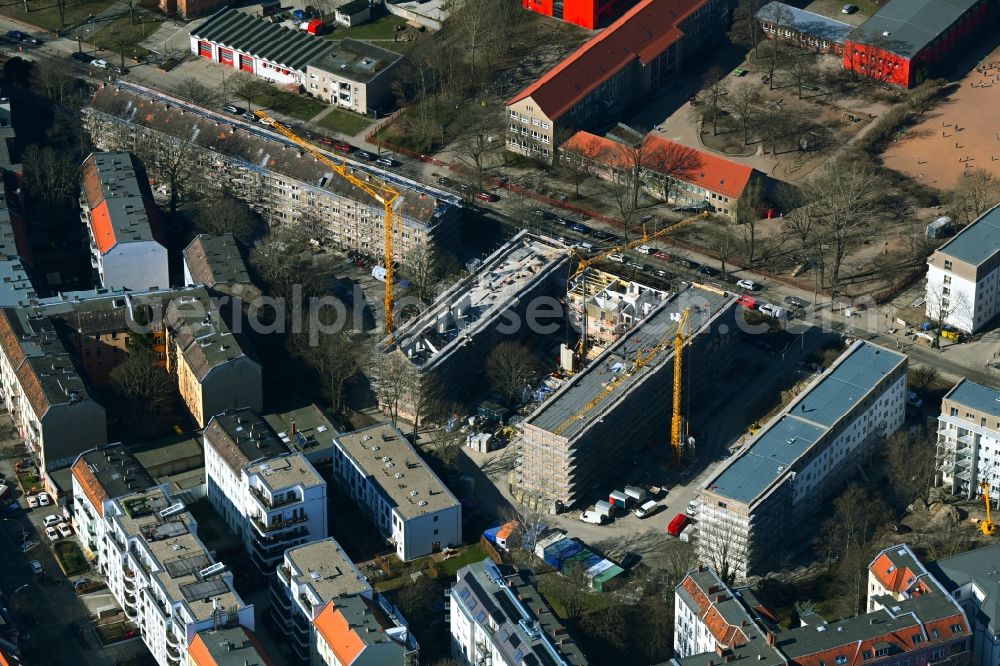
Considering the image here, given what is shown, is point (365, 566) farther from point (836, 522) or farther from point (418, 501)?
point (836, 522)

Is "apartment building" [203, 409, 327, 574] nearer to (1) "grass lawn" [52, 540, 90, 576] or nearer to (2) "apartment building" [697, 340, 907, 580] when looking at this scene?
(1) "grass lawn" [52, 540, 90, 576]

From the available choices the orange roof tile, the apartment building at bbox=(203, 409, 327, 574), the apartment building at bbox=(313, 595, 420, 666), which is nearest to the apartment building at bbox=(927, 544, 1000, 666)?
the apartment building at bbox=(313, 595, 420, 666)

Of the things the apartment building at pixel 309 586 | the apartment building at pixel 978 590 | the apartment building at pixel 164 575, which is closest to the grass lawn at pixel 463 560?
the apartment building at pixel 309 586

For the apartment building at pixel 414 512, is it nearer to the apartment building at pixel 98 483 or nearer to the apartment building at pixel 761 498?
the apartment building at pixel 98 483

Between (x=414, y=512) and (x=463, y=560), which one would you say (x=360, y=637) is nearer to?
(x=414, y=512)

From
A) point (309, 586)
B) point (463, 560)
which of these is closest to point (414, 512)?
point (463, 560)
